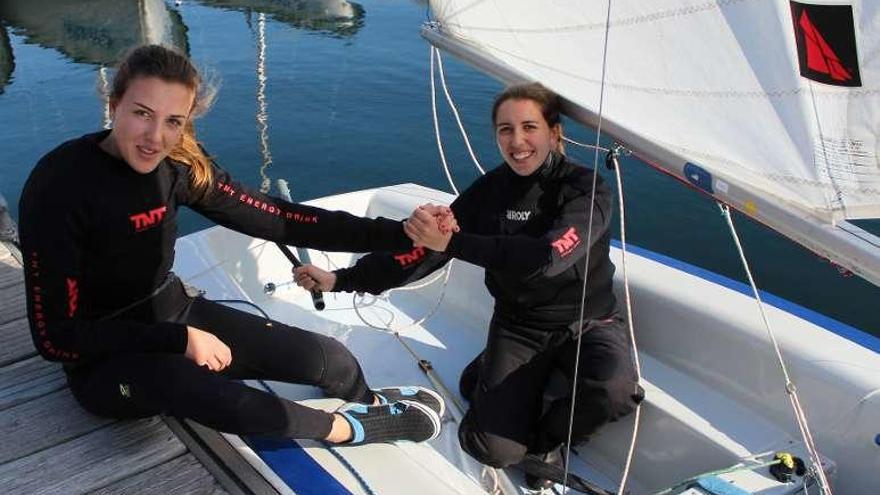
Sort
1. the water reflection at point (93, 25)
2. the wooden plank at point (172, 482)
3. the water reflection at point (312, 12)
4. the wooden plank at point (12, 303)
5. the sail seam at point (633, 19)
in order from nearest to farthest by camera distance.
Result: the sail seam at point (633, 19), the wooden plank at point (172, 482), the wooden plank at point (12, 303), the water reflection at point (93, 25), the water reflection at point (312, 12)

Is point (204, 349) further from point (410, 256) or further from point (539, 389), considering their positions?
point (539, 389)

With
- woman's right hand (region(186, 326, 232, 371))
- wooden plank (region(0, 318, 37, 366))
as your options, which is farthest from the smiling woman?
wooden plank (region(0, 318, 37, 366))

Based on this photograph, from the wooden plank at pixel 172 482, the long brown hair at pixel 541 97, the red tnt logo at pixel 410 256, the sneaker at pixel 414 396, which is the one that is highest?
the long brown hair at pixel 541 97

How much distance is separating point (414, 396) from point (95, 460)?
1015mm

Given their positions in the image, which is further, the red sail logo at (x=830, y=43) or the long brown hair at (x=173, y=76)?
the long brown hair at (x=173, y=76)

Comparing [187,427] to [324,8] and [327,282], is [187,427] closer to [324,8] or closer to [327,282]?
[327,282]

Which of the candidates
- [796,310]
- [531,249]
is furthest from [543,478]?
[796,310]

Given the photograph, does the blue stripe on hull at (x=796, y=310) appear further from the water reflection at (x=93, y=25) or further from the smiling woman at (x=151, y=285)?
the water reflection at (x=93, y=25)

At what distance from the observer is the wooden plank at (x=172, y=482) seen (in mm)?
2156

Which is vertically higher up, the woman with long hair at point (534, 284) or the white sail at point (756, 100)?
the white sail at point (756, 100)

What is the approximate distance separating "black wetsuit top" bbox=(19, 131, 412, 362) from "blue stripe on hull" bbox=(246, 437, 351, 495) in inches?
14.8

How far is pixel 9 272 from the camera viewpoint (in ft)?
11.0

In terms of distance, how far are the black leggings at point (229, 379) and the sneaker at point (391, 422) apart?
11 centimetres

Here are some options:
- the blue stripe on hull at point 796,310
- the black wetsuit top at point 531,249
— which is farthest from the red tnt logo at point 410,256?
the blue stripe on hull at point 796,310
